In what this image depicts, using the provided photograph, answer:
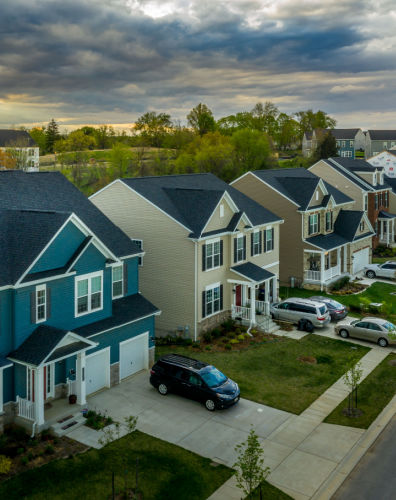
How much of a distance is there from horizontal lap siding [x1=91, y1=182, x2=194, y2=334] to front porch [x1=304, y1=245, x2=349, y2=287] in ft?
53.0

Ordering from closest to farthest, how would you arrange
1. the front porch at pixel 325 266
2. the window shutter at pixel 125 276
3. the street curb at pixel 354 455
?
the street curb at pixel 354 455
the window shutter at pixel 125 276
the front porch at pixel 325 266

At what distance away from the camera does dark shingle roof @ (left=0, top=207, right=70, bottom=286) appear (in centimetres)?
2028

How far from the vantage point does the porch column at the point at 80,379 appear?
71.3 feet

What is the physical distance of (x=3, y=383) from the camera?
1995 cm

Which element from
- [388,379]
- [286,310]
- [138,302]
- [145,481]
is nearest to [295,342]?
[286,310]

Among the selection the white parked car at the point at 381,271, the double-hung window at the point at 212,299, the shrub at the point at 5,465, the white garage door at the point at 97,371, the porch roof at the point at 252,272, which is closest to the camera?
the shrub at the point at 5,465

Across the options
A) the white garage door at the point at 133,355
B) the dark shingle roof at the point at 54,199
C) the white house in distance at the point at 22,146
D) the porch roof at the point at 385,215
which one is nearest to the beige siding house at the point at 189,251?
the dark shingle roof at the point at 54,199

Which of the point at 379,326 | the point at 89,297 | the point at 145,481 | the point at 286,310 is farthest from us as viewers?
the point at 286,310

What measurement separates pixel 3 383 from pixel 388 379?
1820cm

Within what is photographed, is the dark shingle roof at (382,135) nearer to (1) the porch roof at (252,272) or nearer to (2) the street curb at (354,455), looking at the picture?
(1) the porch roof at (252,272)

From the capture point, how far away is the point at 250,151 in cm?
9119

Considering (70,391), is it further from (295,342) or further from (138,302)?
(295,342)

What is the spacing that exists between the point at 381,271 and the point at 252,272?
19419 mm

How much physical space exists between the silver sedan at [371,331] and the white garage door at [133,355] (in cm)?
1280
